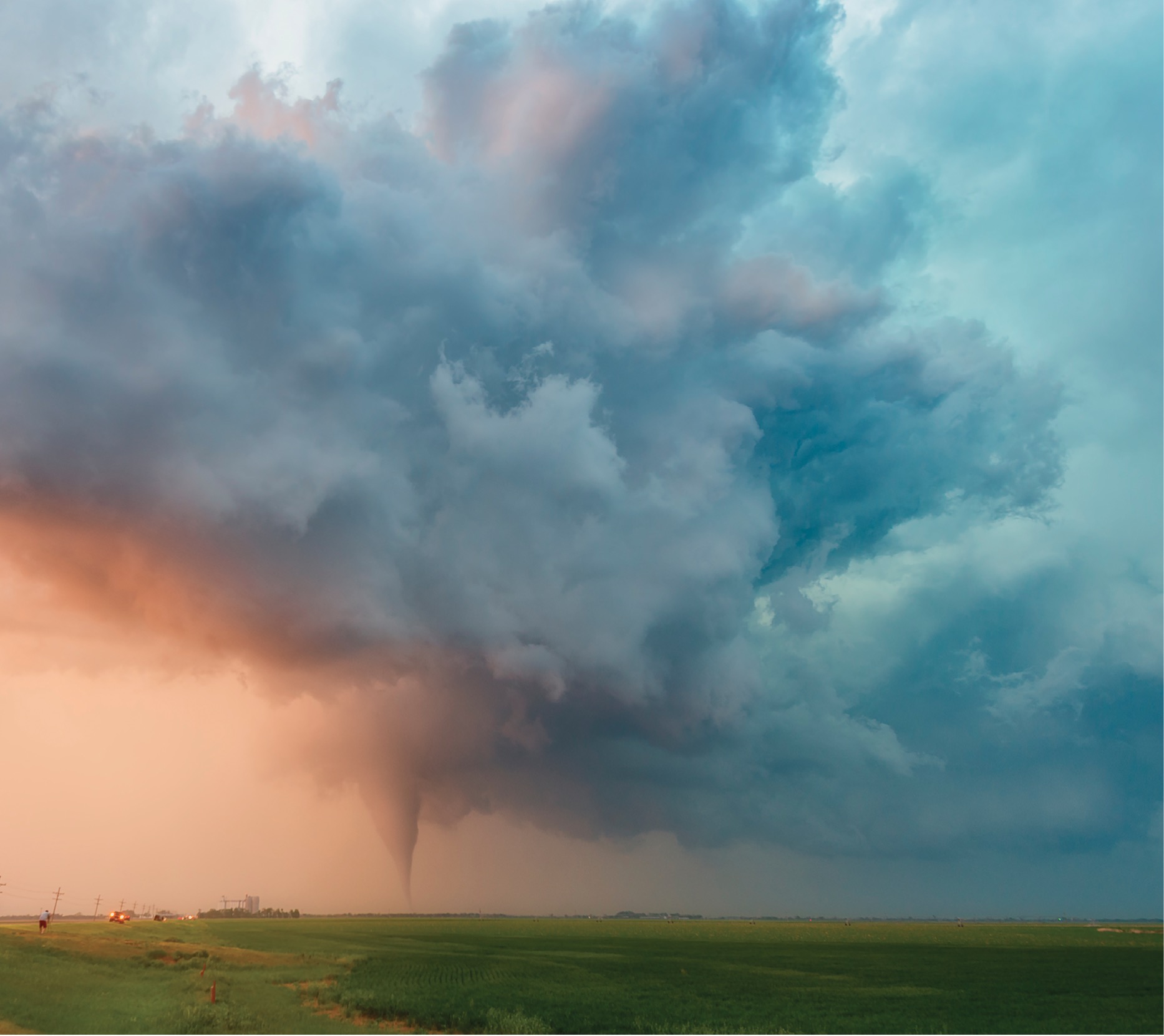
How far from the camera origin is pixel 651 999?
7031 cm

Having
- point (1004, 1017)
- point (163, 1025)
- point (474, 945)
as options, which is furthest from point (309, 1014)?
point (474, 945)

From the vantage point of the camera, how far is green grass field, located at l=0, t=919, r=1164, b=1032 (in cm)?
5669

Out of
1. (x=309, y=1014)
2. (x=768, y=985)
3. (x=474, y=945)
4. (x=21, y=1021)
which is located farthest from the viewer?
(x=474, y=945)

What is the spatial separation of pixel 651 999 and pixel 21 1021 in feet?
163

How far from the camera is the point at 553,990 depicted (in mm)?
75625

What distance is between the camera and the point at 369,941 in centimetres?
15775

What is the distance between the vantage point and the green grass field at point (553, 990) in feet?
186

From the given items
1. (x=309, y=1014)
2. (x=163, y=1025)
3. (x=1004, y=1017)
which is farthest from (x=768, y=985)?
(x=163, y=1025)

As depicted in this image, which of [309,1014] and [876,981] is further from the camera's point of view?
[876,981]

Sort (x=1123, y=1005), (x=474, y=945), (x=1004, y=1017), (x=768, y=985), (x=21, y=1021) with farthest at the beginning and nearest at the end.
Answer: (x=474, y=945), (x=768, y=985), (x=1123, y=1005), (x=1004, y=1017), (x=21, y=1021)

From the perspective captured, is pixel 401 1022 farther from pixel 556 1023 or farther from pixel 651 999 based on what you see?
pixel 651 999

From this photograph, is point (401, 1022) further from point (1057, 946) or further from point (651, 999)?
point (1057, 946)

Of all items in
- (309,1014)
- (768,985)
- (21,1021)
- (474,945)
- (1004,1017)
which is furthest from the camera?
(474,945)

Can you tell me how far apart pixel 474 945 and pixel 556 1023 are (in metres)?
104
